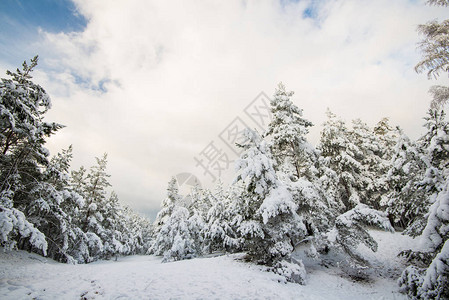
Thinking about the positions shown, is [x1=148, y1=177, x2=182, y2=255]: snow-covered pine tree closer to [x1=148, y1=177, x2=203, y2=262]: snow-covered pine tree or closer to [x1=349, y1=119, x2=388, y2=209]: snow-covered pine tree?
[x1=148, y1=177, x2=203, y2=262]: snow-covered pine tree

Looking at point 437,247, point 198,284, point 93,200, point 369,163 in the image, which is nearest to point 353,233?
point 437,247

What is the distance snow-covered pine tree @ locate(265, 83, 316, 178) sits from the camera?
53.7 ft

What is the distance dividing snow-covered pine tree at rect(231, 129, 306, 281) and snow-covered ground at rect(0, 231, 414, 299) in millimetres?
1388

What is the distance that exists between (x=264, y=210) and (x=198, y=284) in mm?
4984

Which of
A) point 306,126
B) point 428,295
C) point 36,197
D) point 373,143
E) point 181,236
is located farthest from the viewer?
point 373,143

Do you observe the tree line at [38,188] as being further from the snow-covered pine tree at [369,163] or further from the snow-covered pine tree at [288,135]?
the snow-covered pine tree at [369,163]

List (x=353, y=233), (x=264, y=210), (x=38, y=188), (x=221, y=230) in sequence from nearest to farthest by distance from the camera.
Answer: (x=264, y=210) < (x=353, y=233) < (x=38, y=188) < (x=221, y=230)

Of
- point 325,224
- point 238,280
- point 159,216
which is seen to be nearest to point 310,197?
point 325,224

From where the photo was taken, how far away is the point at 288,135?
1652cm

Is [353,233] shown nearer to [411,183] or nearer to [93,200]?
[411,183]

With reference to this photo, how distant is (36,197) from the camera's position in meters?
15.0

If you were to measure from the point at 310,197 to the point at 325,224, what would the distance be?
11.0 feet

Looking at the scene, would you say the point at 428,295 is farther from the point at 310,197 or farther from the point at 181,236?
the point at 181,236

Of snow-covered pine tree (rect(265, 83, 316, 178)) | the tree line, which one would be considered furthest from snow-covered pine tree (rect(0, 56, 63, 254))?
snow-covered pine tree (rect(265, 83, 316, 178))
